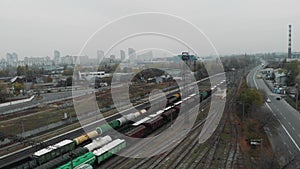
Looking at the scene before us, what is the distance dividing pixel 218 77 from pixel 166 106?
10.7 metres

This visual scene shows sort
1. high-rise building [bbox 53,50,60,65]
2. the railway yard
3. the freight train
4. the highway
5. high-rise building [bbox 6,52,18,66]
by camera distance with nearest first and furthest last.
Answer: the freight train, the railway yard, the highway, high-rise building [bbox 53,50,60,65], high-rise building [bbox 6,52,18,66]

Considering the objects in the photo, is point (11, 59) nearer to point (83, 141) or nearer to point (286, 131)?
point (83, 141)

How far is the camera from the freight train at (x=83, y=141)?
176 inches

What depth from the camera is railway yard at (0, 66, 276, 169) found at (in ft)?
15.3

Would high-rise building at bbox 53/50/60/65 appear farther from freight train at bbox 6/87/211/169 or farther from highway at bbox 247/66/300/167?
highway at bbox 247/66/300/167

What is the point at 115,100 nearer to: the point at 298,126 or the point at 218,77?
the point at 298,126

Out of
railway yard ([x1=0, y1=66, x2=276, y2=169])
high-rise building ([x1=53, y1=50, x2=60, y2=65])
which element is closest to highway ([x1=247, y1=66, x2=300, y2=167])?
railway yard ([x1=0, y1=66, x2=276, y2=169])

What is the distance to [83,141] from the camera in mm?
5789

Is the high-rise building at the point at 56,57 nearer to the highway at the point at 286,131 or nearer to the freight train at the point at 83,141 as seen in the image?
the freight train at the point at 83,141

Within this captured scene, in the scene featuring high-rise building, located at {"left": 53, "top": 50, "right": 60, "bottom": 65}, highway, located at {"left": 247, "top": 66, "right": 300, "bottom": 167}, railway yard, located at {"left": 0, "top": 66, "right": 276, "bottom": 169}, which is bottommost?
highway, located at {"left": 247, "top": 66, "right": 300, "bottom": 167}

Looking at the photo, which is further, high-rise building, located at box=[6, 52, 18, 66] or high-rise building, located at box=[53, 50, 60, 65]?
high-rise building, located at box=[6, 52, 18, 66]

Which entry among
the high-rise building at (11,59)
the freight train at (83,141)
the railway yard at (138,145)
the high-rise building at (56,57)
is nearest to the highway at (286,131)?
the railway yard at (138,145)

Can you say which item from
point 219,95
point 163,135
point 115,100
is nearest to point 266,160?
point 163,135

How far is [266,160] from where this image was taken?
4.40 meters
